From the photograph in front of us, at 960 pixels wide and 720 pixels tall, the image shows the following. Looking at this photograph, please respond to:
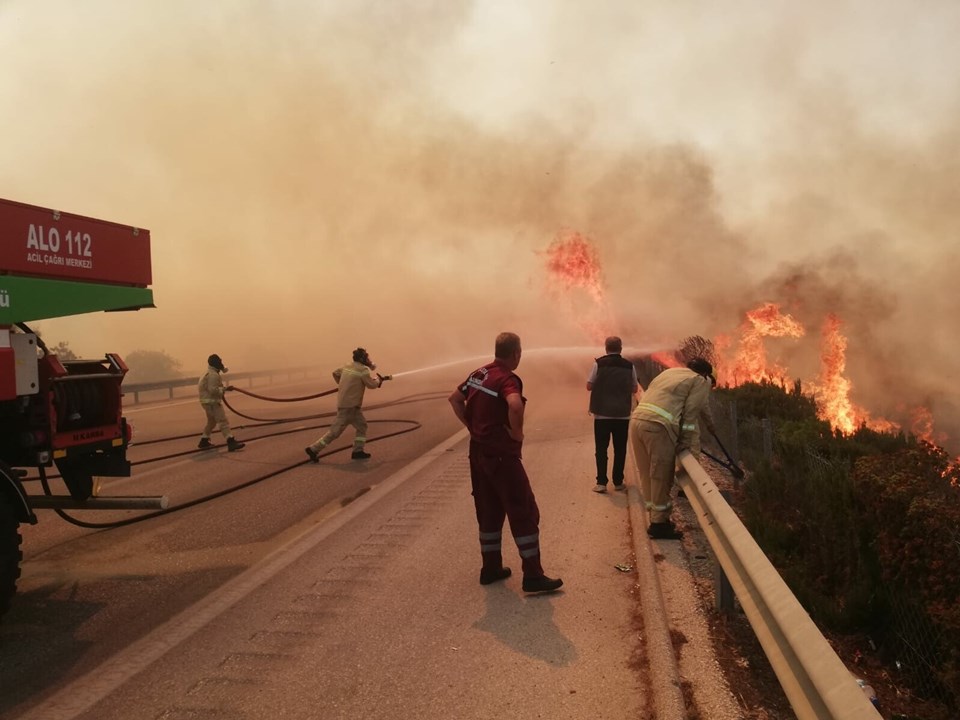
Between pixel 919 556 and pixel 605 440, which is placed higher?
pixel 605 440

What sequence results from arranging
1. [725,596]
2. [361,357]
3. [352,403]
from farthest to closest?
[361,357]
[352,403]
[725,596]

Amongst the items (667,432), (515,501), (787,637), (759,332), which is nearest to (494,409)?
(515,501)

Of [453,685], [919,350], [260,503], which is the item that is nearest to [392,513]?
[260,503]

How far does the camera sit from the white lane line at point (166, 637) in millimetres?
3160

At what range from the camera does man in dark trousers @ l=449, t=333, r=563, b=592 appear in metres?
Result: 4.21

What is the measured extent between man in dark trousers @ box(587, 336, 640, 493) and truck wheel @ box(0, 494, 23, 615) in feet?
16.1

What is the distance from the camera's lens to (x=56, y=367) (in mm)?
4727

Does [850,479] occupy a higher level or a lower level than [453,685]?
higher

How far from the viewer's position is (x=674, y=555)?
15.3 feet

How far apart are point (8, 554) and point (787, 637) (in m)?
4.43

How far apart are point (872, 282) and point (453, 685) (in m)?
35.5

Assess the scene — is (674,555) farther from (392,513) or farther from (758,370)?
(758,370)

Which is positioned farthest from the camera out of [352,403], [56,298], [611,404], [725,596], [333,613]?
[352,403]

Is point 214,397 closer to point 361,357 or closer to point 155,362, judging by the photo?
point 361,357
